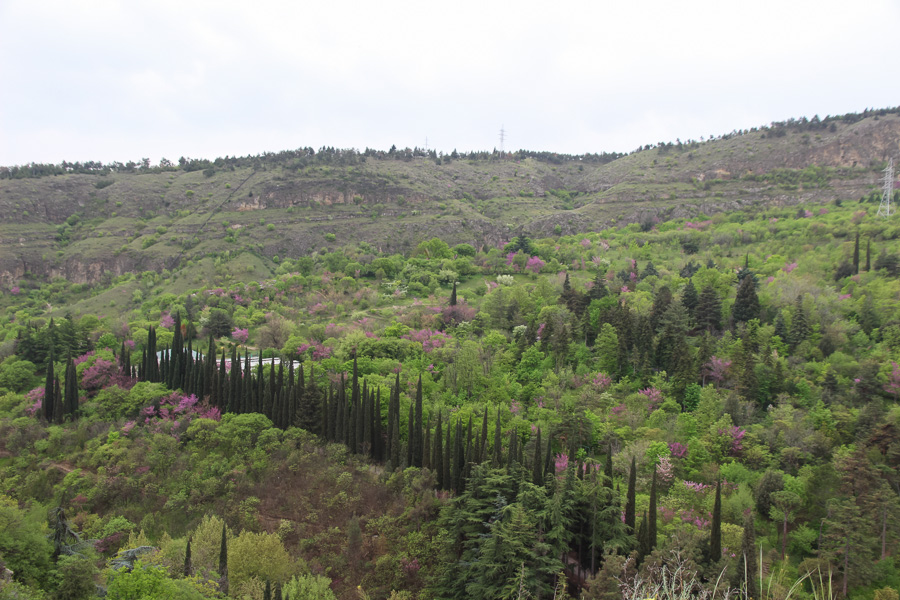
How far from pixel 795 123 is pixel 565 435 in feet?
416

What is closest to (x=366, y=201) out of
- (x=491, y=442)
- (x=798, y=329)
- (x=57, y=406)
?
(x=57, y=406)

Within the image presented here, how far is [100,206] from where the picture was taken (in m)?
136

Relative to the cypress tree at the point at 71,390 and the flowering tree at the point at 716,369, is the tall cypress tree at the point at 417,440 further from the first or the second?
the cypress tree at the point at 71,390

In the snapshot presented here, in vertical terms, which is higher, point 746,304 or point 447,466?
point 746,304

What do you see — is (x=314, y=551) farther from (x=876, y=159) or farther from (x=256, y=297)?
(x=876, y=159)

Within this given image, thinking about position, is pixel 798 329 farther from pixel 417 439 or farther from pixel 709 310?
pixel 417 439

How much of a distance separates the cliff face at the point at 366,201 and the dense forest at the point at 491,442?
37865 mm

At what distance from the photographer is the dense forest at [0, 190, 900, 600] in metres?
33.4

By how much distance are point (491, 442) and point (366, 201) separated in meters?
108

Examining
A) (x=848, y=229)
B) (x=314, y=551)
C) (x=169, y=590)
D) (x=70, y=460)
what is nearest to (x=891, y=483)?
(x=314, y=551)

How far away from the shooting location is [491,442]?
152ft

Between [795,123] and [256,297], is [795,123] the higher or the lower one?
the higher one

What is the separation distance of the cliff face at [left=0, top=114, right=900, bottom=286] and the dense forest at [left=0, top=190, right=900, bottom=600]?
3786 centimetres

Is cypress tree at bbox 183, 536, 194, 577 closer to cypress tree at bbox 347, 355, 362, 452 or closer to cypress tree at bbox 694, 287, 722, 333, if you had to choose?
cypress tree at bbox 347, 355, 362, 452
